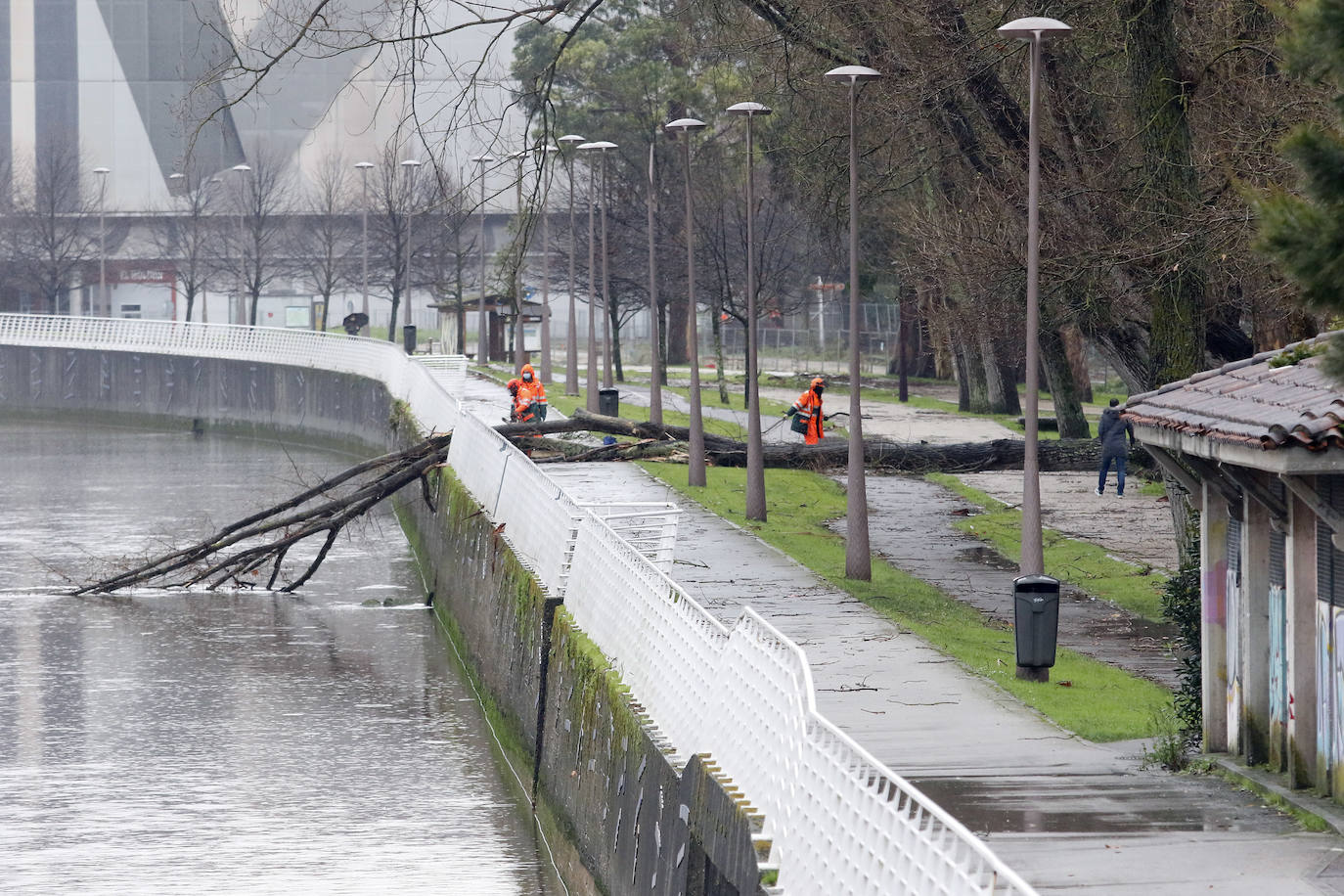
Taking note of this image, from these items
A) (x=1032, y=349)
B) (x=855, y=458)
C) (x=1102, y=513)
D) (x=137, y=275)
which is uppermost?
(x=137, y=275)

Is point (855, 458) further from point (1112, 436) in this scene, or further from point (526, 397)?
point (526, 397)

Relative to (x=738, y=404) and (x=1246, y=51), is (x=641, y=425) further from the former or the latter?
(x=738, y=404)

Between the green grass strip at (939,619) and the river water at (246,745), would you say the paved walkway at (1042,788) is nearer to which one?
the green grass strip at (939,619)

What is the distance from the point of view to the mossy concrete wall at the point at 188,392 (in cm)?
5962

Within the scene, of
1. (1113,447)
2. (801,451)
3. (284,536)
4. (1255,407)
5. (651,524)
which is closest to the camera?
(1255,407)

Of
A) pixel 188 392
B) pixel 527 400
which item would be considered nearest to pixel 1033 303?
pixel 527 400

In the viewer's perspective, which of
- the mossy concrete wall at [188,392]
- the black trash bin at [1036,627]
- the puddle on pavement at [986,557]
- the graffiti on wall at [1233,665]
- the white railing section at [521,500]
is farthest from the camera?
the mossy concrete wall at [188,392]

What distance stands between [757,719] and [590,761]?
5087 millimetres

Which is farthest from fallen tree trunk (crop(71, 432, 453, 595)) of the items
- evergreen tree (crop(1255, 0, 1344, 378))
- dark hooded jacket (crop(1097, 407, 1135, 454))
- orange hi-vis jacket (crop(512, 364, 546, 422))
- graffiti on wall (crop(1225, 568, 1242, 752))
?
evergreen tree (crop(1255, 0, 1344, 378))

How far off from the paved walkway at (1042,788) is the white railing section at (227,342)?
30539 millimetres

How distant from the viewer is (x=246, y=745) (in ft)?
64.4

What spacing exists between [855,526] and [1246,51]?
6.87 m

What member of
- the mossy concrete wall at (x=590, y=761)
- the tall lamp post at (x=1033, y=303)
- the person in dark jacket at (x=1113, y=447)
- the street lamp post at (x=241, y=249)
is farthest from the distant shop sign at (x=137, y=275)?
the tall lamp post at (x=1033, y=303)

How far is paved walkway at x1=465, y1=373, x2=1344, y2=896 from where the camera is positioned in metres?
8.88
